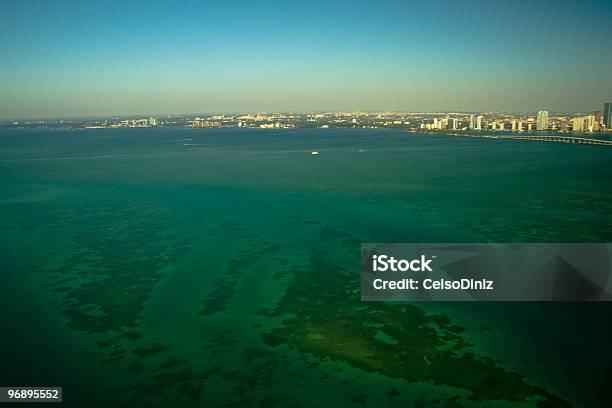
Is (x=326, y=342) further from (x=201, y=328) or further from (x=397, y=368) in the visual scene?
(x=201, y=328)

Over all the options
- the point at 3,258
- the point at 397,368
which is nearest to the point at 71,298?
the point at 3,258

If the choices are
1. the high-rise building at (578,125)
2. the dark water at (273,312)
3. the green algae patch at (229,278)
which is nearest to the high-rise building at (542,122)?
the high-rise building at (578,125)

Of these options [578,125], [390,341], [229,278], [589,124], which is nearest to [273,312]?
[229,278]

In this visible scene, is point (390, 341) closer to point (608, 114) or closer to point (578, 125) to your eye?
point (578, 125)

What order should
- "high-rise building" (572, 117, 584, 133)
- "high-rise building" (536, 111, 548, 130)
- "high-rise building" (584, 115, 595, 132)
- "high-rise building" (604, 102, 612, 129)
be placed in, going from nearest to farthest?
"high-rise building" (584, 115, 595, 132), "high-rise building" (572, 117, 584, 133), "high-rise building" (536, 111, 548, 130), "high-rise building" (604, 102, 612, 129)

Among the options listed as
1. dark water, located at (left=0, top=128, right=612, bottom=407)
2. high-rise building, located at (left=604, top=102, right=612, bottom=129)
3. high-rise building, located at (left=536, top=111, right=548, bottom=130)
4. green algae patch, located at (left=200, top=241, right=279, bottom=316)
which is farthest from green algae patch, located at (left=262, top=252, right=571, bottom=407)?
high-rise building, located at (left=604, top=102, right=612, bottom=129)

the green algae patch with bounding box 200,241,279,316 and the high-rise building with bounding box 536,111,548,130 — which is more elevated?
the high-rise building with bounding box 536,111,548,130

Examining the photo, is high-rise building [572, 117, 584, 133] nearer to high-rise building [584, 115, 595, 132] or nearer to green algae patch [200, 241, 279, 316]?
high-rise building [584, 115, 595, 132]
